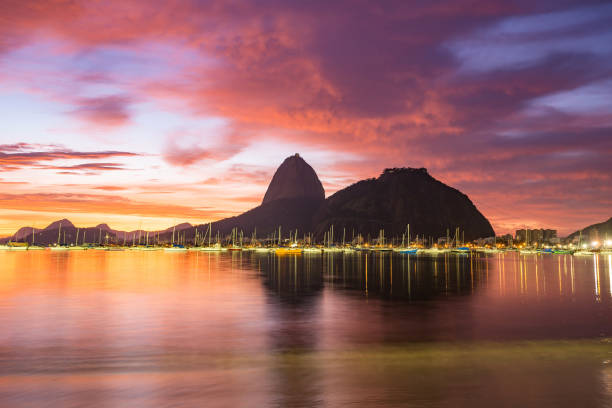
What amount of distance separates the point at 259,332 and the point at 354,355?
6153mm

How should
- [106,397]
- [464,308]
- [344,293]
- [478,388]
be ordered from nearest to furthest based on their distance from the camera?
[106,397], [478,388], [464,308], [344,293]

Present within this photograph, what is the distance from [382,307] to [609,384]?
17.3 m

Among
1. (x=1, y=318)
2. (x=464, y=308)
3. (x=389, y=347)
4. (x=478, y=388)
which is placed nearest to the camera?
(x=478, y=388)

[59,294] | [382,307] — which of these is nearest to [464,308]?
[382,307]

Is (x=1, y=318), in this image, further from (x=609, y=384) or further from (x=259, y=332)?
(x=609, y=384)

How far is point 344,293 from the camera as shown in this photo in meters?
38.2

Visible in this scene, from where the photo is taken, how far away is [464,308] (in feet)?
95.6

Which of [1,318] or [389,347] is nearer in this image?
[389,347]

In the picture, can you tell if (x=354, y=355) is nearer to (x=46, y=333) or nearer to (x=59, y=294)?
(x=46, y=333)

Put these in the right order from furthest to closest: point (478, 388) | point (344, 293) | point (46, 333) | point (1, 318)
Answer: point (344, 293), point (1, 318), point (46, 333), point (478, 388)

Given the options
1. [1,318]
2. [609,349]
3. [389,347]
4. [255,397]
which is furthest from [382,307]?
[1,318]

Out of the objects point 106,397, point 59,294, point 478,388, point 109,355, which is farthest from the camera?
point 59,294

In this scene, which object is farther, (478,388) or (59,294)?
(59,294)

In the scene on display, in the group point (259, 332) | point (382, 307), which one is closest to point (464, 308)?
point (382, 307)
